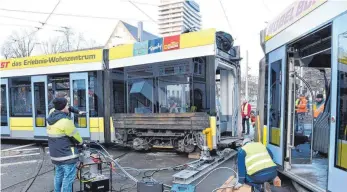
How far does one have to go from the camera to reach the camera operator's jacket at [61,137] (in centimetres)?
461

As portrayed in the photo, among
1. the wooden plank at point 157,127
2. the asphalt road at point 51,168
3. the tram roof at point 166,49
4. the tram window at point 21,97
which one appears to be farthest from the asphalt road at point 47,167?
the tram roof at point 166,49

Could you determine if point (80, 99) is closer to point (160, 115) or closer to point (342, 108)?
point (160, 115)

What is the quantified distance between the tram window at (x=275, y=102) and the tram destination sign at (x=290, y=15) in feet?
2.06

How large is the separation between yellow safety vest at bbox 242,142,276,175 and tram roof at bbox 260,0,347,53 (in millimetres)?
1817

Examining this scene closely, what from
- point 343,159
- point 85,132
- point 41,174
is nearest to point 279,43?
point 343,159

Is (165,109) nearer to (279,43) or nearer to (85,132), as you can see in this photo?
(85,132)

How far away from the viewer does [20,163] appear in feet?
27.8

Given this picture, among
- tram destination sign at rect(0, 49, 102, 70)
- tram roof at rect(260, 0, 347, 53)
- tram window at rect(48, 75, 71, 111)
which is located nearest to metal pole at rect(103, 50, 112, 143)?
tram destination sign at rect(0, 49, 102, 70)

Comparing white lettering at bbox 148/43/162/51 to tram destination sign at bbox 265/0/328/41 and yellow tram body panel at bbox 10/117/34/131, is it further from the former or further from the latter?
yellow tram body panel at bbox 10/117/34/131

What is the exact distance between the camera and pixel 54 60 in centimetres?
1028

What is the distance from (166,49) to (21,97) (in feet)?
20.7

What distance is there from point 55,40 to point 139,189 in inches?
1789

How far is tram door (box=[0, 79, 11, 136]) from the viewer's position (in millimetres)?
11195

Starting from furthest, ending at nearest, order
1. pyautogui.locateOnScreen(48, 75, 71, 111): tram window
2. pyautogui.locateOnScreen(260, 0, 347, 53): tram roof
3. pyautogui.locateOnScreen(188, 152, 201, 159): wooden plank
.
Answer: pyautogui.locateOnScreen(48, 75, 71, 111): tram window < pyautogui.locateOnScreen(188, 152, 201, 159): wooden plank < pyautogui.locateOnScreen(260, 0, 347, 53): tram roof
